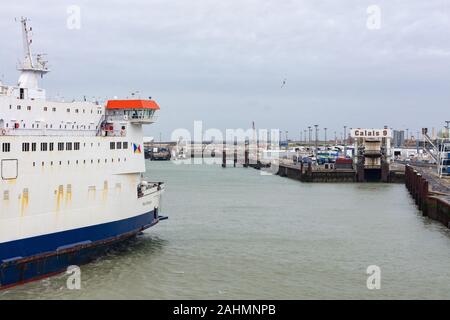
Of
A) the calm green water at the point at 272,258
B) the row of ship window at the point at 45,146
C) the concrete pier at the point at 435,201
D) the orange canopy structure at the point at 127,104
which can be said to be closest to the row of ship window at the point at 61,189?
the row of ship window at the point at 45,146

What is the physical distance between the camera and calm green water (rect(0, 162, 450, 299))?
21.0 meters

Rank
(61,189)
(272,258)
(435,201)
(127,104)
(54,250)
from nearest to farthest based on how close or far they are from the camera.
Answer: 1. (54,250)
2. (61,189)
3. (272,258)
4. (127,104)
5. (435,201)

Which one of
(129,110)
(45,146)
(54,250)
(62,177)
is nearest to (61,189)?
(62,177)

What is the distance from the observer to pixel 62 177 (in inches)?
867

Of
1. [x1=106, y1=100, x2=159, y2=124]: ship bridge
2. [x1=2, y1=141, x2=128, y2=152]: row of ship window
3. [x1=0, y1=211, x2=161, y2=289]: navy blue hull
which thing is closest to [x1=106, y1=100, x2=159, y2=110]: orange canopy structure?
[x1=106, y1=100, x2=159, y2=124]: ship bridge

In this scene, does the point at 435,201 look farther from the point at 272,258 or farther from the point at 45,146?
the point at 45,146

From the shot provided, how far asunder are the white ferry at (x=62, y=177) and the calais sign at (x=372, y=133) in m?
54.6

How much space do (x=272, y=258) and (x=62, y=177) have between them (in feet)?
34.5

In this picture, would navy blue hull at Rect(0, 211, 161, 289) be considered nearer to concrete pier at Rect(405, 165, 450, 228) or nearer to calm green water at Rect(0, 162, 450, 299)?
calm green water at Rect(0, 162, 450, 299)

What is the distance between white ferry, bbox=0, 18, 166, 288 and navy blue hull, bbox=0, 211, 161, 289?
0.13 ft

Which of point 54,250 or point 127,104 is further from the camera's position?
point 127,104
